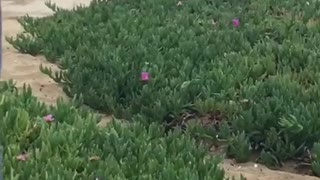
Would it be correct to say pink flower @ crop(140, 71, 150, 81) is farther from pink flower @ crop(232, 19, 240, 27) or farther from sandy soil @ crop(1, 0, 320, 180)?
pink flower @ crop(232, 19, 240, 27)

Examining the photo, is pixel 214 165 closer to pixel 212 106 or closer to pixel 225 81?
pixel 212 106

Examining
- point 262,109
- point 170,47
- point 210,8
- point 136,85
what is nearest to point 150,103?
point 136,85

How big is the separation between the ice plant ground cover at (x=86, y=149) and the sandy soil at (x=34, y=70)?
0.90 ft

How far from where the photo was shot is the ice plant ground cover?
11.0 ft

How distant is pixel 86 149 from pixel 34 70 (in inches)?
83.1

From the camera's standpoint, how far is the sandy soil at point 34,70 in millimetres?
3877

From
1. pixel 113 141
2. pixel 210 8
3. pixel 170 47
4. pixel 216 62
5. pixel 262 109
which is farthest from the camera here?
pixel 210 8

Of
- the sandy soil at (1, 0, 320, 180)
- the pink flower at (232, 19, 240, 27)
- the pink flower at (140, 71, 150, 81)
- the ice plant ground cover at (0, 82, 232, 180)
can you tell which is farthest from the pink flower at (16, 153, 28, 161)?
the pink flower at (232, 19, 240, 27)

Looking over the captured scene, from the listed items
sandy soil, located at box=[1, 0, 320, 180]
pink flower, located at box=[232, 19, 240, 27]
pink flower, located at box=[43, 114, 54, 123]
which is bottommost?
sandy soil, located at box=[1, 0, 320, 180]

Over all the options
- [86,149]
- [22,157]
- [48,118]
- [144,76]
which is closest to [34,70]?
[144,76]

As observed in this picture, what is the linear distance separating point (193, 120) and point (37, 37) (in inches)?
92.9

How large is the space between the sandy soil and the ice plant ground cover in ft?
0.90

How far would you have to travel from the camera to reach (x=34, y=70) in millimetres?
5695

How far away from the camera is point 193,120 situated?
4414 mm
